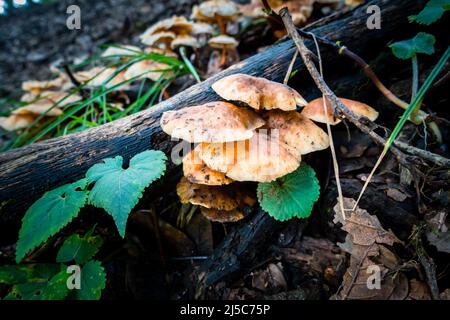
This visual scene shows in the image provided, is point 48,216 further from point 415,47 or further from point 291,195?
point 415,47

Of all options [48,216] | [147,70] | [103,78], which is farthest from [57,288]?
[103,78]

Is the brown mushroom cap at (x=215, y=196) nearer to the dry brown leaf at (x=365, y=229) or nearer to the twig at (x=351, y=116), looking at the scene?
the dry brown leaf at (x=365, y=229)

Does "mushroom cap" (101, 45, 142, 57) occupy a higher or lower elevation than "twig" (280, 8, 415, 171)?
higher

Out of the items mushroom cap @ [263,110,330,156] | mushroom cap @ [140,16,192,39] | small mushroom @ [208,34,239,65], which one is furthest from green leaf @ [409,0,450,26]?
mushroom cap @ [140,16,192,39]

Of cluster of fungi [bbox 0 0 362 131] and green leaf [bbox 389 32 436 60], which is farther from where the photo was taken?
cluster of fungi [bbox 0 0 362 131]

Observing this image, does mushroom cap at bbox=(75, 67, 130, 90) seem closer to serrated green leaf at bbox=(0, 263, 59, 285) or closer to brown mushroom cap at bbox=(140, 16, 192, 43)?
brown mushroom cap at bbox=(140, 16, 192, 43)

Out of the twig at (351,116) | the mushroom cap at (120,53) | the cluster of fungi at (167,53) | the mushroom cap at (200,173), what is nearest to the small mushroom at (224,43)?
the cluster of fungi at (167,53)

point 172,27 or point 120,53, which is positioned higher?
point 172,27
